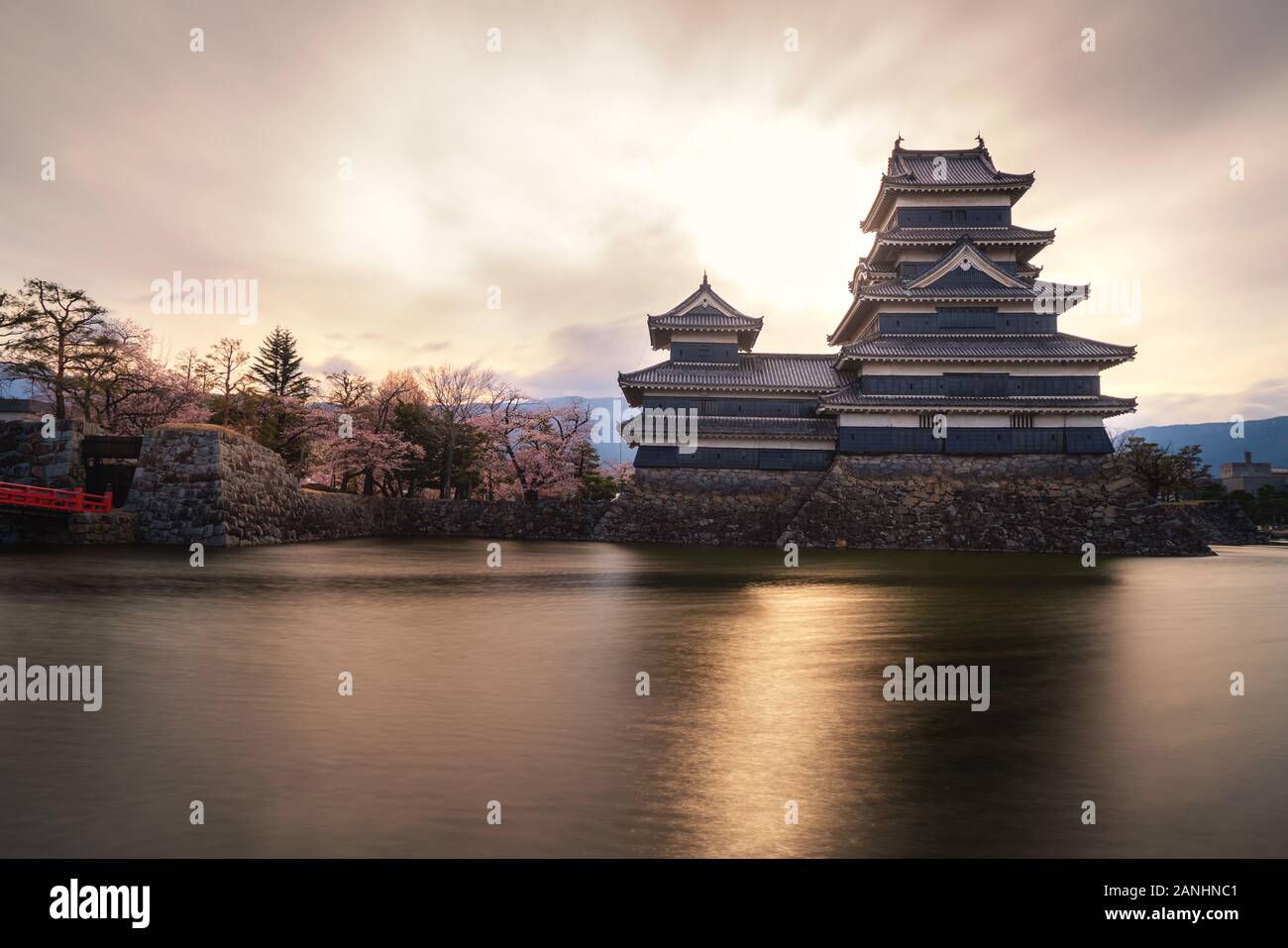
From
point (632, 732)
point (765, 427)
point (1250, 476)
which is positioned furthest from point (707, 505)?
point (1250, 476)

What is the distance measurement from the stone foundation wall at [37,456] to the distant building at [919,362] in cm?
2433

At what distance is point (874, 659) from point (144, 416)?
143 ft

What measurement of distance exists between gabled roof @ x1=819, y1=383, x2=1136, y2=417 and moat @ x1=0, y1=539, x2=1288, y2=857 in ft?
73.1

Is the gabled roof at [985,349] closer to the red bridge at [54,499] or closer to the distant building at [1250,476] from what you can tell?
the red bridge at [54,499]

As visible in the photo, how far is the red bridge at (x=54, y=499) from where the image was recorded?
24953mm

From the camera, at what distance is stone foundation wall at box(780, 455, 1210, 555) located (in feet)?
107

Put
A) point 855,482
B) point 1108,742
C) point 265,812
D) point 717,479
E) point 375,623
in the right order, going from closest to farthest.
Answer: point 265,812, point 1108,742, point 375,623, point 855,482, point 717,479

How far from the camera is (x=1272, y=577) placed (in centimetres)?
2172

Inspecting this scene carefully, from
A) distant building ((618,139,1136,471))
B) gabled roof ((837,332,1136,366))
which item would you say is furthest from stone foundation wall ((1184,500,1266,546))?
distant building ((618,139,1136,471))

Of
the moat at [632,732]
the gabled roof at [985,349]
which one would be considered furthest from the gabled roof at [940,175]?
the moat at [632,732]
